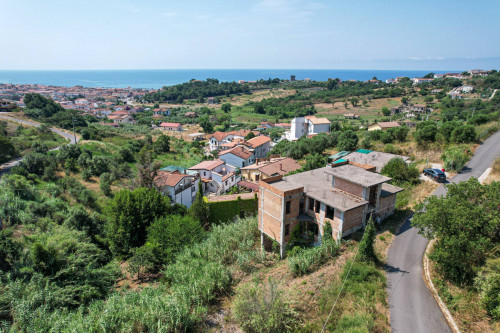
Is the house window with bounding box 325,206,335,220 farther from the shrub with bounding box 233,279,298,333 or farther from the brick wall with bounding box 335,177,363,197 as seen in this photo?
the shrub with bounding box 233,279,298,333

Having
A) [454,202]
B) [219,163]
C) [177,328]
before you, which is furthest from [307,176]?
[219,163]

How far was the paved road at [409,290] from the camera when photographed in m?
12.1

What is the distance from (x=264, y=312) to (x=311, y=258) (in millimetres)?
5189

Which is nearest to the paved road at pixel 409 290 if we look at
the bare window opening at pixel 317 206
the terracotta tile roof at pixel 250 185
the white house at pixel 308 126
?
the bare window opening at pixel 317 206

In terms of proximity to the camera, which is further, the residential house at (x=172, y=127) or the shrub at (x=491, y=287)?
the residential house at (x=172, y=127)

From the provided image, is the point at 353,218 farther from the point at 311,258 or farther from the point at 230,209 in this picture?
the point at 230,209

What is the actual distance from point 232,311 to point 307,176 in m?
12.5

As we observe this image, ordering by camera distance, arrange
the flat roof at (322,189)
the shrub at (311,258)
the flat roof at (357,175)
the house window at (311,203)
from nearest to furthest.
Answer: the shrub at (311,258) < the flat roof at (322,189) < the flat roof at (357,175) < the house window at (311,203)

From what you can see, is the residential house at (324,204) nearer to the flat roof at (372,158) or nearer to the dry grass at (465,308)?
the dry grass at (465,308)

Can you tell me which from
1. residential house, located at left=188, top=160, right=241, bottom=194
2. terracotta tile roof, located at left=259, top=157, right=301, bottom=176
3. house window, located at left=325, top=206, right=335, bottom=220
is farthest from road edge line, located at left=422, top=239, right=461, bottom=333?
residential house, located at left=188, top=160, right=241, bottom=194

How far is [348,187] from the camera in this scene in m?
19.1

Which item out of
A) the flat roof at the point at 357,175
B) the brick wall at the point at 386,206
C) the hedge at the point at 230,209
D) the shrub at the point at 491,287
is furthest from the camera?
the hedge at the point at 230,209


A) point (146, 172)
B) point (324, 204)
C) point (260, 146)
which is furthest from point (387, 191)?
point (260, 146)

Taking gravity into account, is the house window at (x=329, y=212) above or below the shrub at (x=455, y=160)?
below
